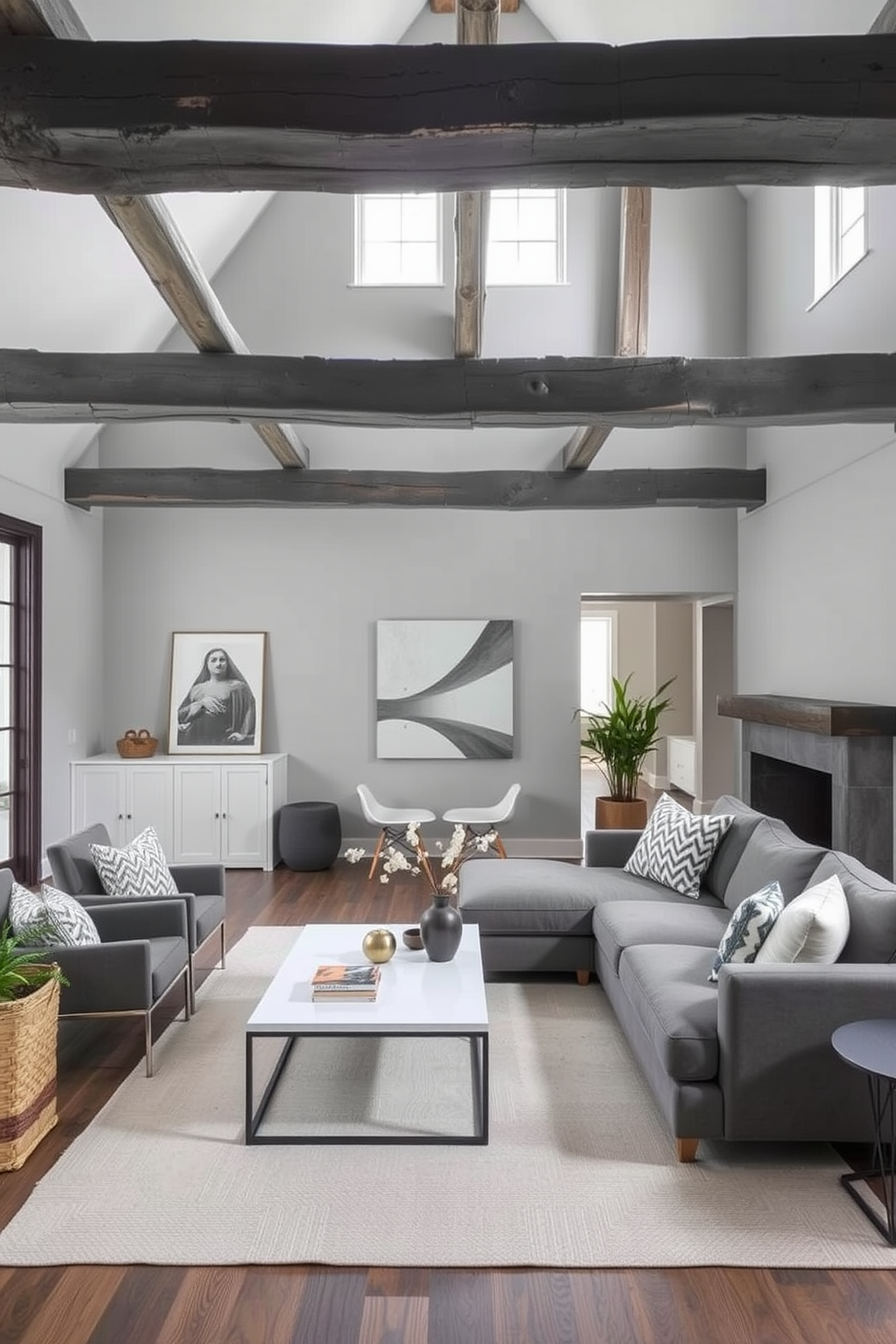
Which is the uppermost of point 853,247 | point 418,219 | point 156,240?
point 418,219

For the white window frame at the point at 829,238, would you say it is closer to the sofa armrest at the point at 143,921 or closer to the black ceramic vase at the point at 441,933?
the black ceramic vase at the point at 441,933

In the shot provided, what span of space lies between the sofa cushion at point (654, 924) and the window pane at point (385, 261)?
501 centimetres

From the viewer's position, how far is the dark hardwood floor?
2.01m

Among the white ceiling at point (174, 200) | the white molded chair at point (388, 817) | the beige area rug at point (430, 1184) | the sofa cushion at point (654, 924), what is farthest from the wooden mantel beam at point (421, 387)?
the white molded chair at point (388, 817)

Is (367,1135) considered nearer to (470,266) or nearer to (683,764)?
(470,266)

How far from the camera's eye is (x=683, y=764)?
408 inches

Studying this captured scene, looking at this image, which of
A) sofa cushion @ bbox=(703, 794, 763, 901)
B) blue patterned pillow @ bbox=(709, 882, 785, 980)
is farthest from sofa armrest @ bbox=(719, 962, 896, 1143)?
sofa cushion @ bbox=(703, 794, 763, 901)

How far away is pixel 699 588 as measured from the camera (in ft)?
23.8

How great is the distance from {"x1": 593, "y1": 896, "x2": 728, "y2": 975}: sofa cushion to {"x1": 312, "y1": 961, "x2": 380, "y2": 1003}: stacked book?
3.23 feet

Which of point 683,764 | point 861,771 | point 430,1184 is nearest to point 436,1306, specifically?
point 430,1184

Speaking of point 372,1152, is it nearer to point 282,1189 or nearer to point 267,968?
point 282,1189

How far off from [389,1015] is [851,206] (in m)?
4.84

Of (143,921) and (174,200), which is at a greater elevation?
(174,200)

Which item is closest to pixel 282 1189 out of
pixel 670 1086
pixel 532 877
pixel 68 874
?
pixel 670 1086
